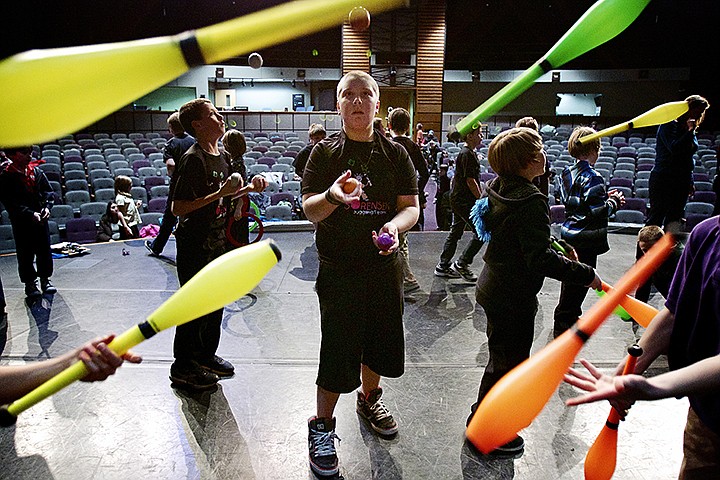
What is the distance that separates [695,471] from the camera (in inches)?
52.6

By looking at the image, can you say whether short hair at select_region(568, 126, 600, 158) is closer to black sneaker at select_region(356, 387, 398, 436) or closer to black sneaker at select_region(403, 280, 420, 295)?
black sneaker at select_region(403, 280, 420, 295)

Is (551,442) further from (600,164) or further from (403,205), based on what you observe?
(600,164)

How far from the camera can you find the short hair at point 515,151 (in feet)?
7.40

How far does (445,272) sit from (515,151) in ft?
10.1

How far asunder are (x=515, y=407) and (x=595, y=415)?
6.86 feet

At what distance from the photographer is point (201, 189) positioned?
107 inches

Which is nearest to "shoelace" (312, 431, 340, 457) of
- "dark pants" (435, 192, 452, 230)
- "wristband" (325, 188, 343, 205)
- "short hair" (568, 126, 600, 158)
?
"wristband" (325, 188, 343, 205)

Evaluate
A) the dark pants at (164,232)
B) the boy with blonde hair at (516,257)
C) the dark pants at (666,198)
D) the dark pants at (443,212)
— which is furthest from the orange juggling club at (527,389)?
the dark pants at (443,212)

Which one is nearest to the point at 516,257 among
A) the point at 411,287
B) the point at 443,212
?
the point at 411,287

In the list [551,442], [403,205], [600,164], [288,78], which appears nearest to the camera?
[403,205]

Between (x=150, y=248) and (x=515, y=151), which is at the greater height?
(x=515, y=151)

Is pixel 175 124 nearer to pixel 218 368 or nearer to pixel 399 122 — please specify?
pixel 399 122

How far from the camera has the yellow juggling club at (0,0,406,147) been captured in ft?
2.12

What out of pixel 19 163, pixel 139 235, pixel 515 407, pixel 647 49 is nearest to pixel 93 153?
pixel 139 235
